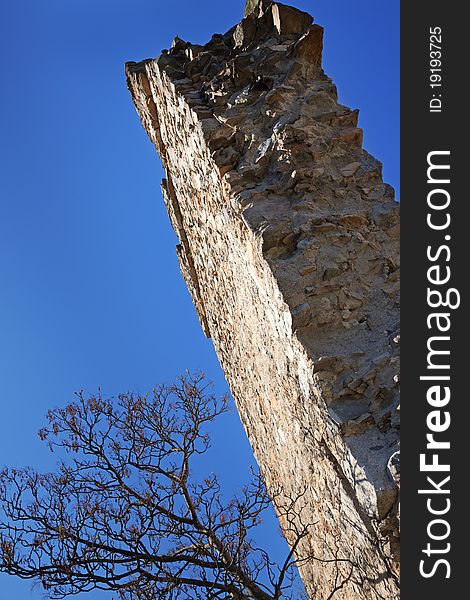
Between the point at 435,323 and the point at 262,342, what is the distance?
1.40 m

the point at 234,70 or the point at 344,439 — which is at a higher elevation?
the point at 234,70

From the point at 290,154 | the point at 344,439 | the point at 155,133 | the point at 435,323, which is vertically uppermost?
the point at 155,133

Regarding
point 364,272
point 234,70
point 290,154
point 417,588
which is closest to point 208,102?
point 234,70

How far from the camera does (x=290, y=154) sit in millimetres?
3197

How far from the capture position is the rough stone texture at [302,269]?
2312mm

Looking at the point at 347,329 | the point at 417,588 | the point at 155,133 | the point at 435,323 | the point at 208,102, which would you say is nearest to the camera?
the point at 417,588

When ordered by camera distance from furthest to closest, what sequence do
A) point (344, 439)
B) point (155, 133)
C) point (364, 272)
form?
point (155, 133) < point (364, 272) < point (344, 439)

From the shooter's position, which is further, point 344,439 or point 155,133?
point 155,133

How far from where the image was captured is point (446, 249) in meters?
2.06

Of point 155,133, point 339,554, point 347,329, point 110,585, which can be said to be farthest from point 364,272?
point 155,133

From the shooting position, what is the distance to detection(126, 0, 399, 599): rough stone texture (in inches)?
91.0

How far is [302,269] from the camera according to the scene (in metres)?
2.72

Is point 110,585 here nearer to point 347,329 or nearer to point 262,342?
point 262,342

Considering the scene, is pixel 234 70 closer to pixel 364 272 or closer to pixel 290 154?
pixel 290 154
